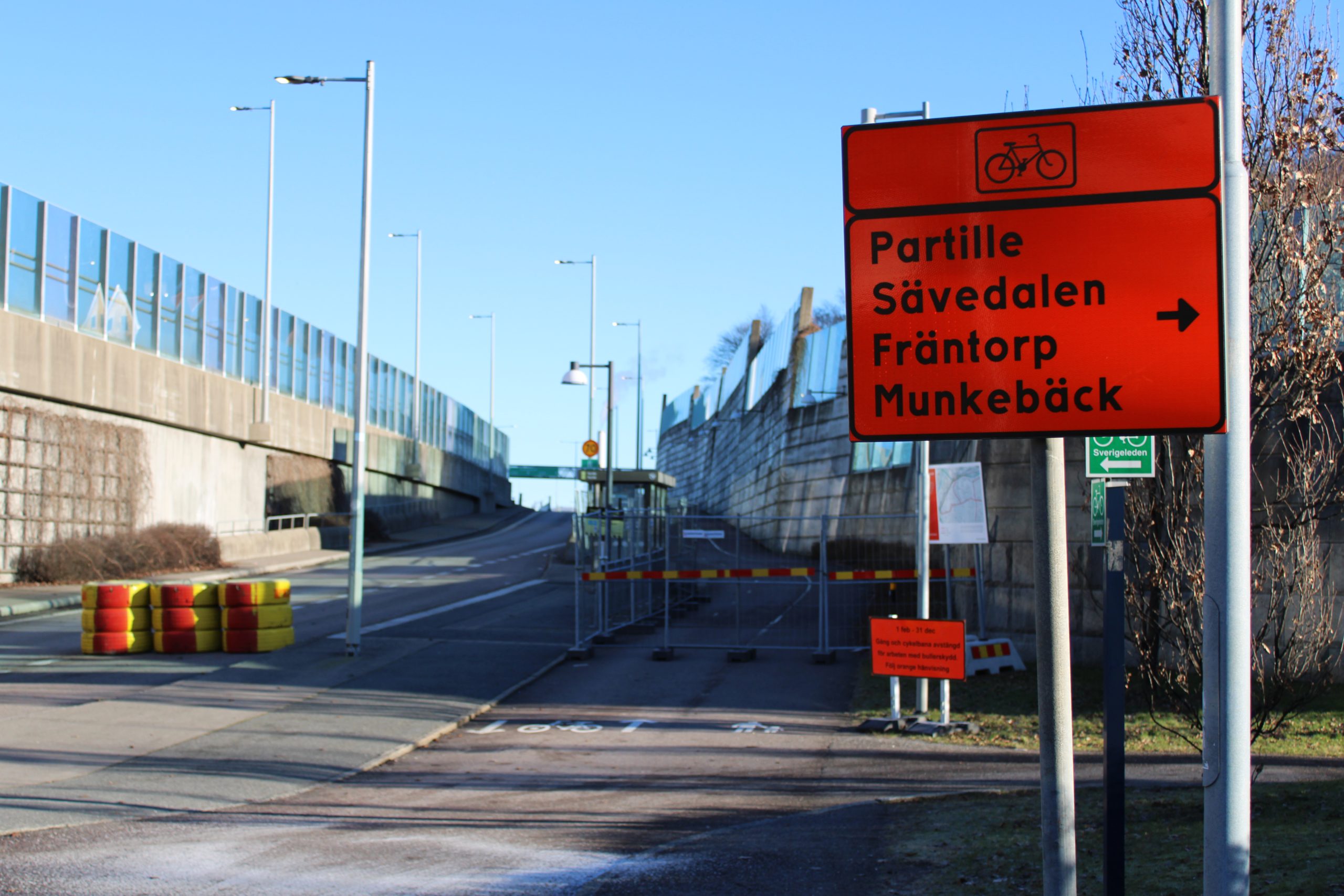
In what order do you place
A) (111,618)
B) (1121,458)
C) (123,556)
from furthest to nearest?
(123,556), (111,618), (1121,458)

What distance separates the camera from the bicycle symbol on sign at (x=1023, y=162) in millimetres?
3514

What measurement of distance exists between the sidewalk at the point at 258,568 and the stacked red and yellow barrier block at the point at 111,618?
6222 millimetres

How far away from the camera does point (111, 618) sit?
1759 centimetres

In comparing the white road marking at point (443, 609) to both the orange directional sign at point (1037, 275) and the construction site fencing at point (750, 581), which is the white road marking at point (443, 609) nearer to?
the construction site fencing at point (750, 581)

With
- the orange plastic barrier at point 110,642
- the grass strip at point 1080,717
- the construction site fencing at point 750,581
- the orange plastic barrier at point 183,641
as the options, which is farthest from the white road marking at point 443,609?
the grass strip at point 1080,717

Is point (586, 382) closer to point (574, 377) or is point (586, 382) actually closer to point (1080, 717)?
point (574, 377)

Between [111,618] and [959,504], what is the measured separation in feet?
40.3

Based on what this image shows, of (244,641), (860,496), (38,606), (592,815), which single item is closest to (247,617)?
(244,641)

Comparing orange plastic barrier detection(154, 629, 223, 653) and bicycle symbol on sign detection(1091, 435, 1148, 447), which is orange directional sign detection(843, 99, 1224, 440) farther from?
orange plastic barrier detection(154, 629, 223, 653)

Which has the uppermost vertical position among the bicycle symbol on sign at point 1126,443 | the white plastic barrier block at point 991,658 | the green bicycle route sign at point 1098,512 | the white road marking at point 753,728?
the bicycle symbol on sign at point 1126,443

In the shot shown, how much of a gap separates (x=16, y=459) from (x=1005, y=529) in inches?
885

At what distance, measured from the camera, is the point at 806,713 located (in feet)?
46.9

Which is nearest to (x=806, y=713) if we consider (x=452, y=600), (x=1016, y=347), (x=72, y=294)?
(x=1016, y=347)

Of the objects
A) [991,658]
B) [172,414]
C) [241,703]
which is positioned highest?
[172,414]
